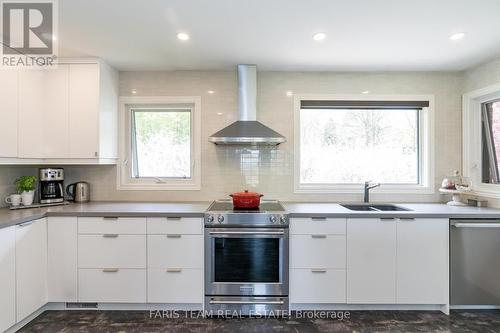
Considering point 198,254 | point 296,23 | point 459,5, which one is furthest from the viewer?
point 198,254

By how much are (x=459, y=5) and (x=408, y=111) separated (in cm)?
158

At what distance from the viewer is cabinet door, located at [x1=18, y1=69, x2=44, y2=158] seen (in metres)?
2.58

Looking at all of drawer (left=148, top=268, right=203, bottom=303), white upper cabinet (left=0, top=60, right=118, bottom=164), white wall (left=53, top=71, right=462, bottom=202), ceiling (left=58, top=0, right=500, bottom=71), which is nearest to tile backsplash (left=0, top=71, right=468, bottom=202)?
white wall (left=53, top=71, right=462, bottom=202)

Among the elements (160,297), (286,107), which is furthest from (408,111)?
(160,297)

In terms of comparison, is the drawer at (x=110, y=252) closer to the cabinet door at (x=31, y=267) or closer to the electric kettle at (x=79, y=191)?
the cabinet door at (x=31, y=267)

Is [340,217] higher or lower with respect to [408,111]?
lower

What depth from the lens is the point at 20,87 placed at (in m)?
2.55

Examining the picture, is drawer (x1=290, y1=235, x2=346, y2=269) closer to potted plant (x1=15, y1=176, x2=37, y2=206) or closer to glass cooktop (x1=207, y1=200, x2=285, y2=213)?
glass cooktop (x1=207, y1=200, x2=285, y2=213)

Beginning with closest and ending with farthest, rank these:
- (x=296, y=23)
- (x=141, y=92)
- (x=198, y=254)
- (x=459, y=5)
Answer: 1. (x=459, y=5)
2. (x=296, y=23)
3. (x=198, y=254)
4. (x=141, y=92)

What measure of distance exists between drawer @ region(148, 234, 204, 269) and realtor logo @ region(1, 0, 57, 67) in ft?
6.28

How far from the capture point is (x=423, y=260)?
2.49 meters

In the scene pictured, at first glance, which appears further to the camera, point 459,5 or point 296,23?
point 296,23

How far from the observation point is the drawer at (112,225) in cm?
250

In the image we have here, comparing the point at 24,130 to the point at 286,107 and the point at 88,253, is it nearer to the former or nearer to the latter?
the point at 88,253
